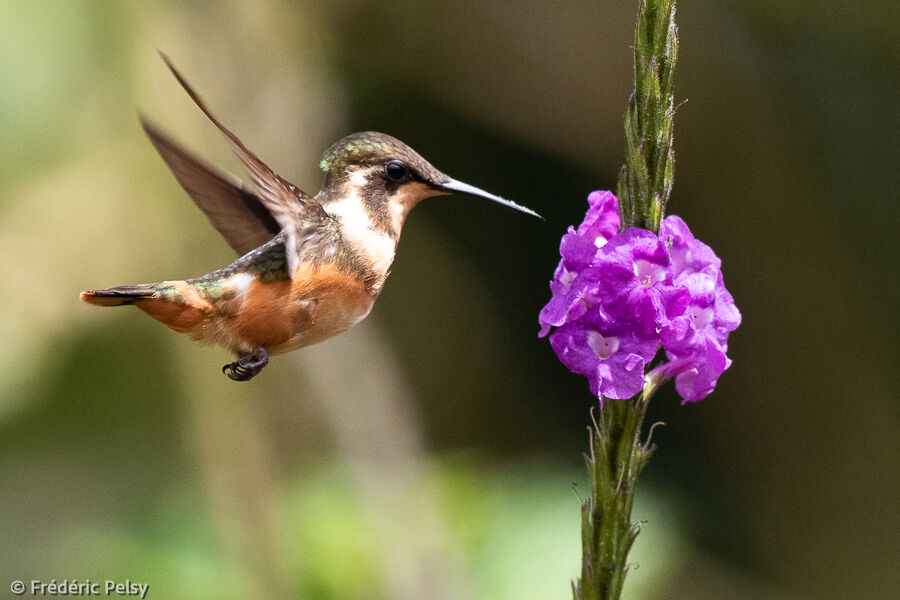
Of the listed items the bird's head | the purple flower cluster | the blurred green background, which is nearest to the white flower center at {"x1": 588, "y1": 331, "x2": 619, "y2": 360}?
the purple flower cluster

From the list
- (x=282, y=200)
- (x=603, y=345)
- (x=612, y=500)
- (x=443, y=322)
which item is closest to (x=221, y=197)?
(x=282, y=200)

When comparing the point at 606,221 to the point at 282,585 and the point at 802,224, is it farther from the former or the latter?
the point at 802,224

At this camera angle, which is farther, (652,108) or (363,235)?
(363,235)

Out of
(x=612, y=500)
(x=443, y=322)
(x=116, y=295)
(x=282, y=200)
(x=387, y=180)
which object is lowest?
(x=612, y=500)

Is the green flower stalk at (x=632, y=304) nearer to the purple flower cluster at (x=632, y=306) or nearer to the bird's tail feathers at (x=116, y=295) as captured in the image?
the purple flower cluster at (x=632, y=306)

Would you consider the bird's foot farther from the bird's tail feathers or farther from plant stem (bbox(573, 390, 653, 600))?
plant stem (bbox(573, 390, 653, 600))

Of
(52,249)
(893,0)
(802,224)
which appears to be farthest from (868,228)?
(52,249)

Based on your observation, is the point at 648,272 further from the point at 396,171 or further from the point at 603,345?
the point at 396,171
